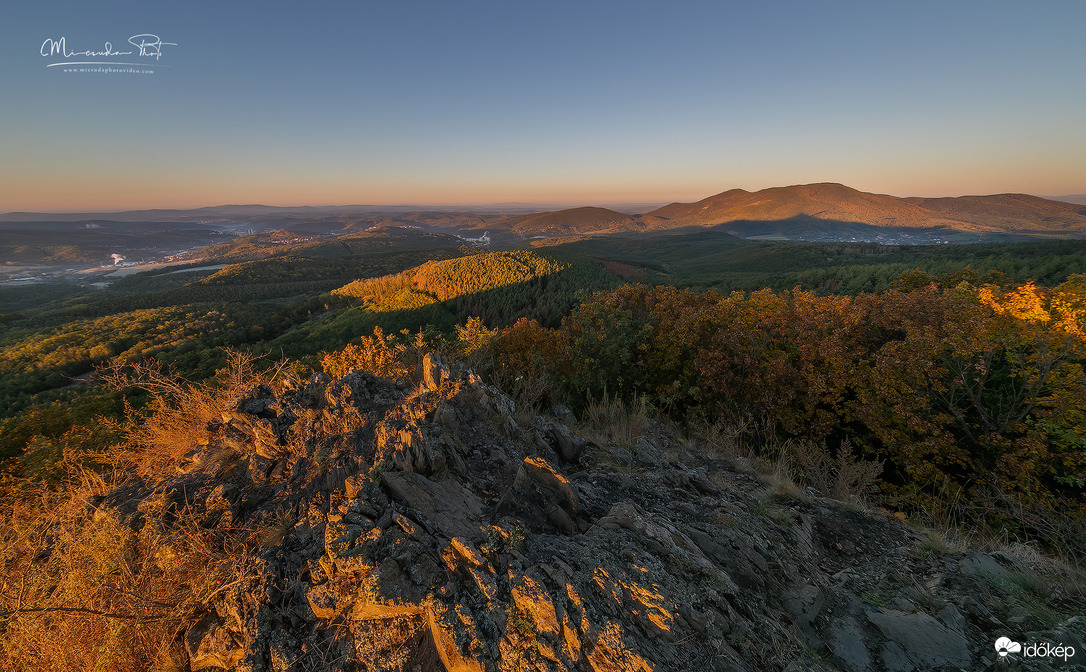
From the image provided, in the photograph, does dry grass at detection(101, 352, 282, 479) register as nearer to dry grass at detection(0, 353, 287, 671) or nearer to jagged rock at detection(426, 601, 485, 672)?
dry grass at detection(0, 353, 287, 671)

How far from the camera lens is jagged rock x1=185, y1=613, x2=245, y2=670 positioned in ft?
9.52

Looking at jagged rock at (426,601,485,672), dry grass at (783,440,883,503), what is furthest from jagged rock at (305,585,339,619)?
dry grass at (783,440,883,503)

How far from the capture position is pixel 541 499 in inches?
179

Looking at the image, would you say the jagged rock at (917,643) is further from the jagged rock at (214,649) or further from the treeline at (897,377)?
the jagged rock at (214,649)

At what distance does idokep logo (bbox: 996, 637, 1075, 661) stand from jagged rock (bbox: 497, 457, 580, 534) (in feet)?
13.9

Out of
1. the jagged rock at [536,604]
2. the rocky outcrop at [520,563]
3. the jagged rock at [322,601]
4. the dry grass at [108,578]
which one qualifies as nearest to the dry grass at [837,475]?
the rocky outcrop at [520,563]

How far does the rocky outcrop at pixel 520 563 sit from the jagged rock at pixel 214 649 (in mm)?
14

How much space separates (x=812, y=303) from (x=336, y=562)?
726 inches

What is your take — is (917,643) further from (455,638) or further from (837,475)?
(837,475)

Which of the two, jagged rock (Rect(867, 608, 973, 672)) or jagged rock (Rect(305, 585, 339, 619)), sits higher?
jagged rock (Rect(305, 585, 339, 619))

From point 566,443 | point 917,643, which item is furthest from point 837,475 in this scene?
point 566,443

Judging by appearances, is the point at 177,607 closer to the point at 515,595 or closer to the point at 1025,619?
the point at 515,595

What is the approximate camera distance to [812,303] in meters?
15.8

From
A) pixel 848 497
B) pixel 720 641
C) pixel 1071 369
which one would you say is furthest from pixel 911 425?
pixel 720 641
